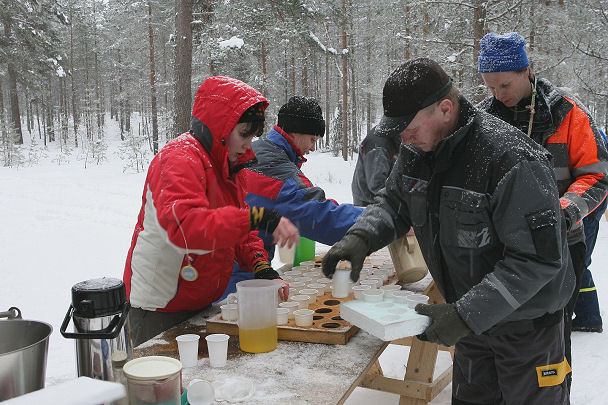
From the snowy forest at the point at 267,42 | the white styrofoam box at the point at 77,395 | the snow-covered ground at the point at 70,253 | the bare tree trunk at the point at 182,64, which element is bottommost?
the snow-covered ground at the point at 70,253

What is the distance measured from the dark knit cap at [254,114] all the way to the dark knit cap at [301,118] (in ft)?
3.25

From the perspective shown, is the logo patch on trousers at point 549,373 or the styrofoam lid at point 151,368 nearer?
the styrofoam lid at point 151,368

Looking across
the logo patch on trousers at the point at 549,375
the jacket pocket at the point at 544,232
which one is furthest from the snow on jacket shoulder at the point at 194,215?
the logo patch on trousers at the point at 549,375

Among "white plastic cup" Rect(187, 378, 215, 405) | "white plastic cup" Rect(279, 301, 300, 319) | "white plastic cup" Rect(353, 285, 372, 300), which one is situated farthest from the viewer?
"white plastic cup" Rect(353, 285, 372, 300)

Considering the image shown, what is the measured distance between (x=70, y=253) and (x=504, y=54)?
7.11 meters

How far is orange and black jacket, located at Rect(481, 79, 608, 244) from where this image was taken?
2.88 m

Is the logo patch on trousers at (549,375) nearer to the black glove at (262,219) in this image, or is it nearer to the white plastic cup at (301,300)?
the white plastic cup at (301,300)

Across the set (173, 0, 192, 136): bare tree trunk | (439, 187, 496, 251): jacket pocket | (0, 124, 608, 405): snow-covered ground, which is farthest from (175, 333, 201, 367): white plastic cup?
(173, 0, 192, 136): bare tree trunk

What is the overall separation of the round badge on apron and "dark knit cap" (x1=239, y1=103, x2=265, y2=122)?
71 cm

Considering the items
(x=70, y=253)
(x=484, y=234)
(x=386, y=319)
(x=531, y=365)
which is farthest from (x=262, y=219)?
(x=70, y=253)

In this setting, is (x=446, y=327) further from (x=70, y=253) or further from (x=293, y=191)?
(x=70, y=253)

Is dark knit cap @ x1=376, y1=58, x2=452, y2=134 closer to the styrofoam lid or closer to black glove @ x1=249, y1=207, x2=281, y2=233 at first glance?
black glove @ x1=249, y1=207, x2=281, y2=233

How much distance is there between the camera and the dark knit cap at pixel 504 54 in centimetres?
281

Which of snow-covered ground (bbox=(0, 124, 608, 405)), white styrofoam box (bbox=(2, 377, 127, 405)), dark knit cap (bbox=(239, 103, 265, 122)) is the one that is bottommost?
snow-covered ground (bbox=(0, 124, 608, 405))
